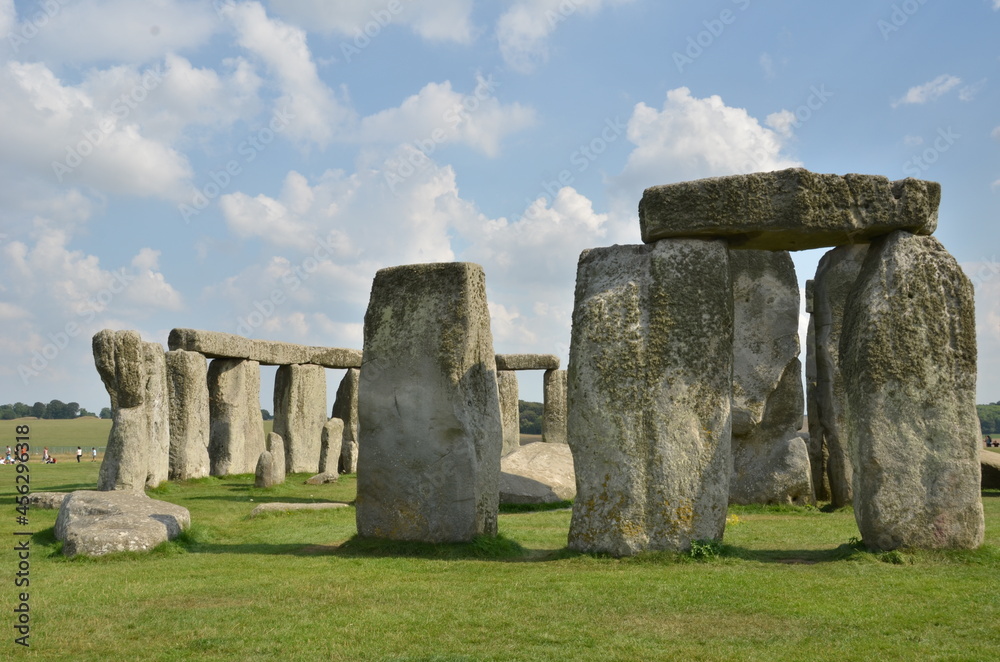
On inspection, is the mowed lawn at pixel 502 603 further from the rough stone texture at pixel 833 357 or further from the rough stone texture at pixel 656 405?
the rough stone texture at pixel 833 357

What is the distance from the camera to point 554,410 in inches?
1152

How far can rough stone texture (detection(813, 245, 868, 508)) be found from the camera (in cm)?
1443

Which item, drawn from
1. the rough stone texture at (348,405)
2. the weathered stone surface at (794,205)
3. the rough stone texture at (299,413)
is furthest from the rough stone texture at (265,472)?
the weathered stone surface at (794,205)

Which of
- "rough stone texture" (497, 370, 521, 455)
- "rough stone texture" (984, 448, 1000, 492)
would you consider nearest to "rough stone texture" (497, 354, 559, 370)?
"rough stone texture" (497, 370, 521, 455)

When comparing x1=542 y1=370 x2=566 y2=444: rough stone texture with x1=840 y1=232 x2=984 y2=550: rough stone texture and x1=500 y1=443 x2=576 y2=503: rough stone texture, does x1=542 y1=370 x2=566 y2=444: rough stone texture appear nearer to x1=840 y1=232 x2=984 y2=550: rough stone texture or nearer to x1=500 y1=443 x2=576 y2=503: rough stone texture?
x1=500 y1=443 x2=576 y2=503: rough stone texture

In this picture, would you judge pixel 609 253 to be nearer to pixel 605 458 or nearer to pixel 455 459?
pixel 605 458

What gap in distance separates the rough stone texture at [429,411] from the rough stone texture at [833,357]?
261 inches

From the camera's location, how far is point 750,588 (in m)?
7.42

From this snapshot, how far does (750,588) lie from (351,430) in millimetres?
18141

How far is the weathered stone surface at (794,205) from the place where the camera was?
28.8ft

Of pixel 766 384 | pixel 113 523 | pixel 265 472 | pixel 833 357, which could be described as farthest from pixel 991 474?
pixel 113 523

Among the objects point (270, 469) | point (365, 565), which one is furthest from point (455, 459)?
point (270, 469)

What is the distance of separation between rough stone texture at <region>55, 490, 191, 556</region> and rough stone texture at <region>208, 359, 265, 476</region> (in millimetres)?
11298

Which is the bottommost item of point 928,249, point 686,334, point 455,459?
point 455,459
